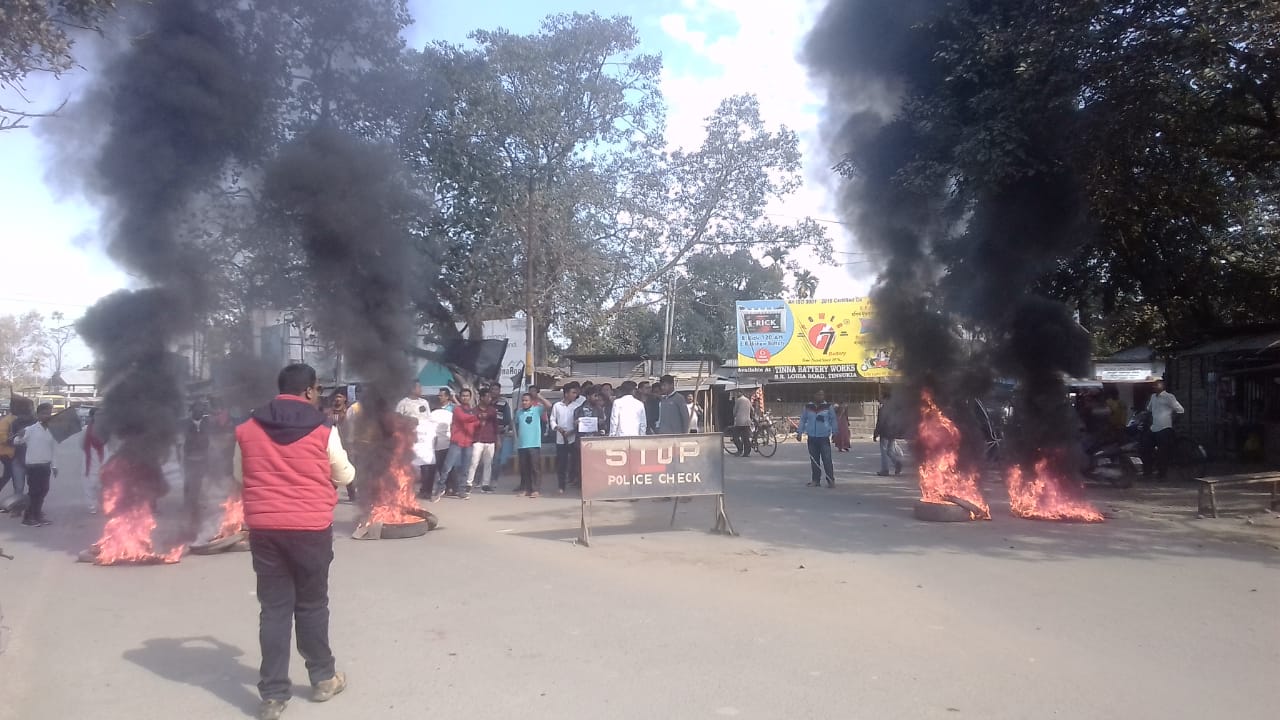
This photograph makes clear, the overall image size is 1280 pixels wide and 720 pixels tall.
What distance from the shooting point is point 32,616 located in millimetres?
6195

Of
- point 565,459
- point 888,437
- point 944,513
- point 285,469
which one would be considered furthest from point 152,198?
point 888,437

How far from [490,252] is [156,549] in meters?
8.08

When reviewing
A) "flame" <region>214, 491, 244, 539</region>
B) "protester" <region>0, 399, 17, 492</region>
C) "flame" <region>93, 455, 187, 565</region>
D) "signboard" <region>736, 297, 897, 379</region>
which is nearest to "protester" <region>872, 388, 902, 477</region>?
"flame" <region>214, 491, 244, 539</region>

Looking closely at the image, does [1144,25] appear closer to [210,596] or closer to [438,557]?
[438,557]

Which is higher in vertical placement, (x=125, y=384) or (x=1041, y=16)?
(x=1041, y=16)

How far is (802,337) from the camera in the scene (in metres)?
30.9

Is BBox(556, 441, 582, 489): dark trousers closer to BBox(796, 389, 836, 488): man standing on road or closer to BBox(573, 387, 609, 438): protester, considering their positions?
BBox(573, 387, 609, 438): protester

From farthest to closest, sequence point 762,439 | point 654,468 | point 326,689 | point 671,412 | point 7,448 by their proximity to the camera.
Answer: point 762,439 → point 671,412 → point 7,448 → point 654,468 → point 326,689

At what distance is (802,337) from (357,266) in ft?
75.4

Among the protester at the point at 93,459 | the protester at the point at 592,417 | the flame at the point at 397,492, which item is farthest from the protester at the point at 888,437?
the protester at the point at 93,459

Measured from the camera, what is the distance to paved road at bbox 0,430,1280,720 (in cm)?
451

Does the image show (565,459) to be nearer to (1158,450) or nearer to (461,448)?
(461,448)

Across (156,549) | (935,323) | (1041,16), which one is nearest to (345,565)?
(156,549)

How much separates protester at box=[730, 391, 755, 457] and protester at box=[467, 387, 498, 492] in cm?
855
